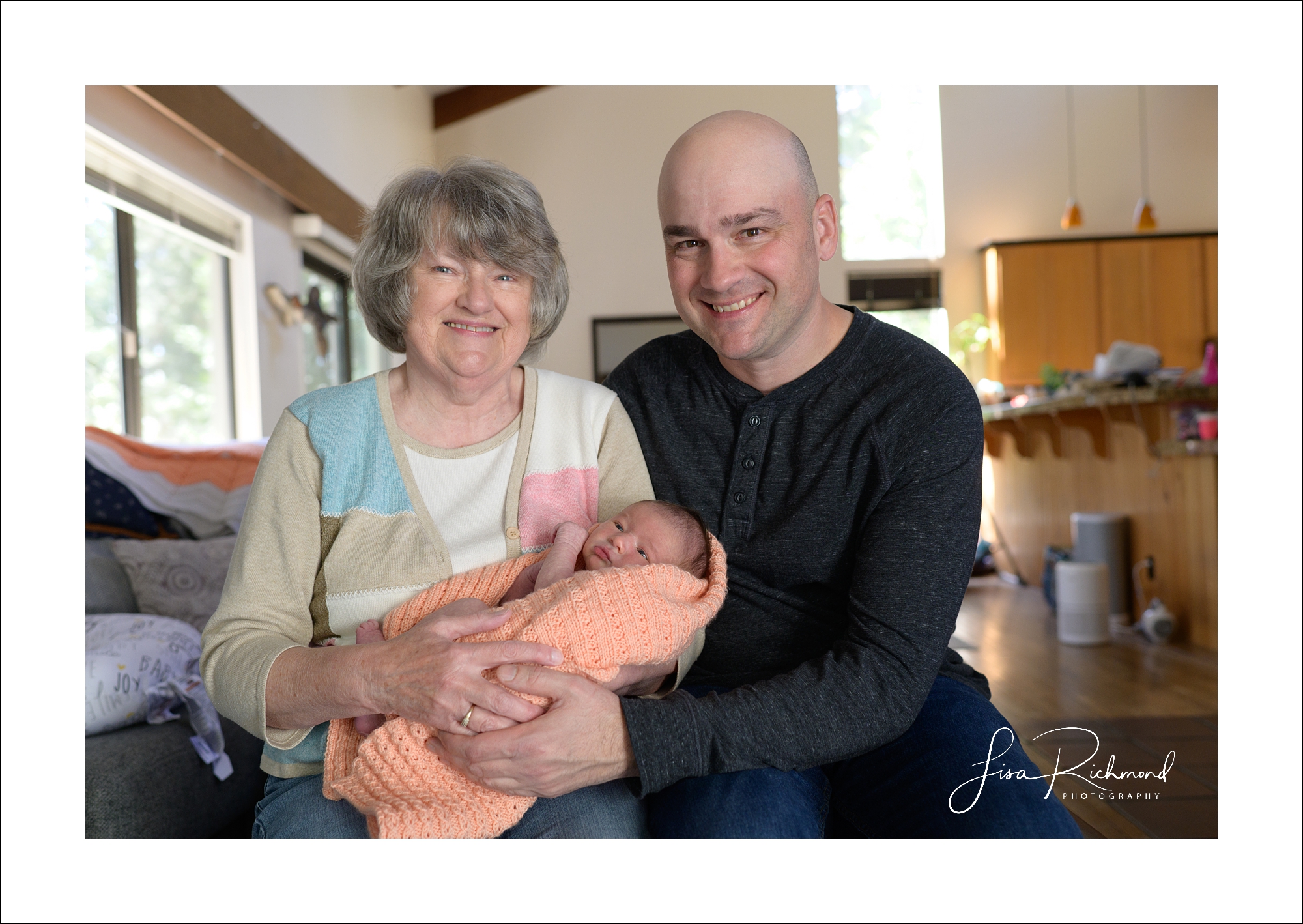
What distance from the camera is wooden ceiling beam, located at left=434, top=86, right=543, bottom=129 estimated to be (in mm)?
7426

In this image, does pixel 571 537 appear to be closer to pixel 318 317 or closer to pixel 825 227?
pixel 825 227

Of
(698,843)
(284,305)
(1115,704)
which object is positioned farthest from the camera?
(284,305)

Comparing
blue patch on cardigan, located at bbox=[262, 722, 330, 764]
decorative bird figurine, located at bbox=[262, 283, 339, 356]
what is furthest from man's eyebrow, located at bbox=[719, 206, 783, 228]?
decorative bird figurine, located at bbox=[262, 283, 339, 356]

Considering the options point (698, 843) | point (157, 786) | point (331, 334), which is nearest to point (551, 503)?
point (698, 843)

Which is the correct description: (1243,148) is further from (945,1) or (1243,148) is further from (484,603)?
(484,603)

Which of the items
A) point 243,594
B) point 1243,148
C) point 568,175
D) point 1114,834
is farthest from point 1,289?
point 568,175

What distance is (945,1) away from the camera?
97 cm

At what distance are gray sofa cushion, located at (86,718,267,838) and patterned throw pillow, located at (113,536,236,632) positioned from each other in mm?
394

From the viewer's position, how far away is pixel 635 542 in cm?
122

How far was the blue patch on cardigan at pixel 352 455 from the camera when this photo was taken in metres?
1.22

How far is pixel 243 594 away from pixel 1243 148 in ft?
4.10

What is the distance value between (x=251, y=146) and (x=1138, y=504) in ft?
15.2

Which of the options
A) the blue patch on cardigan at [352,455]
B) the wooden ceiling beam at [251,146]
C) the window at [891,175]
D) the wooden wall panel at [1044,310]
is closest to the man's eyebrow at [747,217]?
the blue patch on cardigan at [352,455]

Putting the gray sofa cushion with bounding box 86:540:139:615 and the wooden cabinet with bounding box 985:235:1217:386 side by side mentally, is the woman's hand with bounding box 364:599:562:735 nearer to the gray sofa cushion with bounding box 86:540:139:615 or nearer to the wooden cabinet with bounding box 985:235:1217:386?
the gray sofa cushion with bounding box 86:540:139:615
